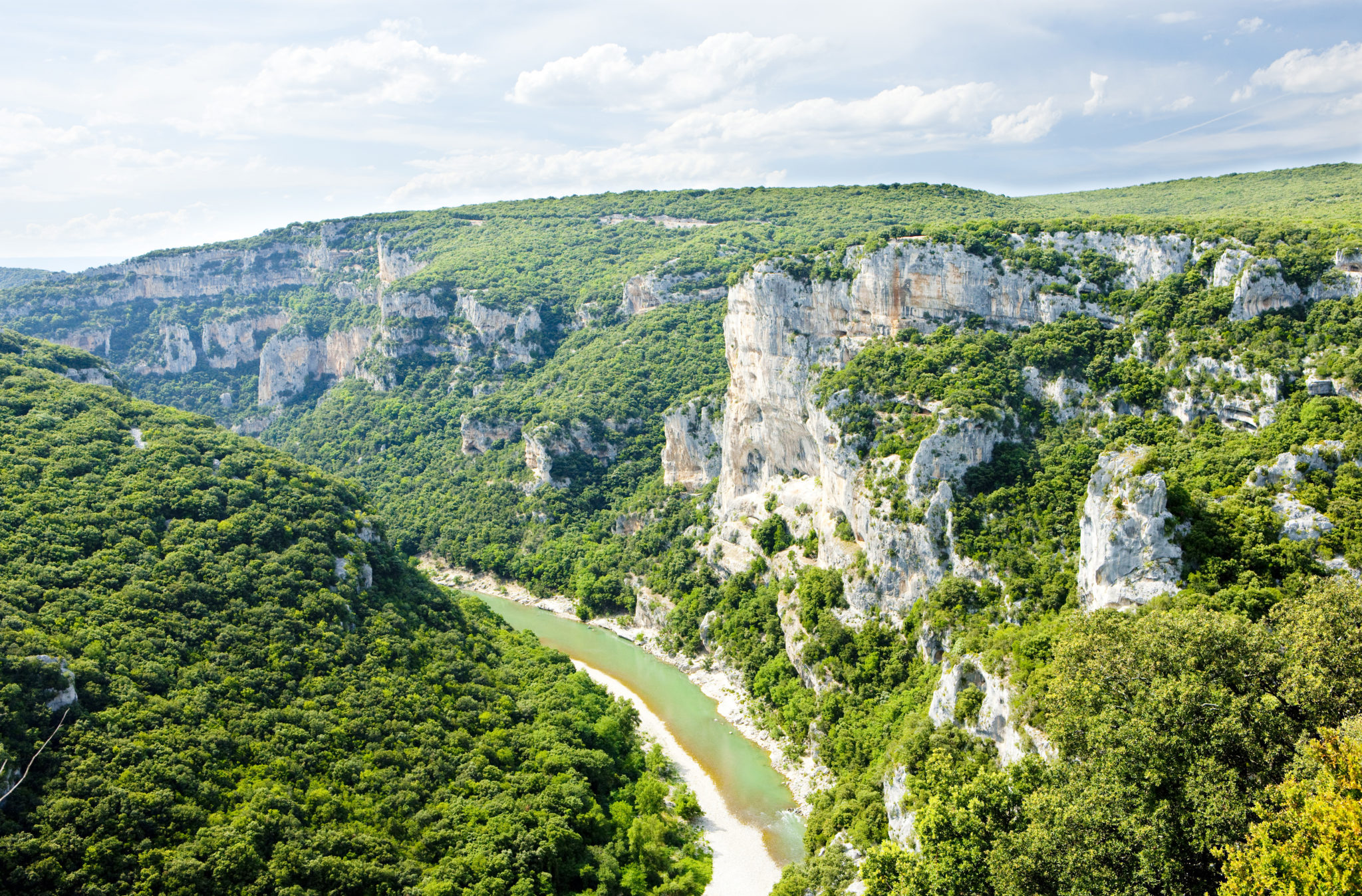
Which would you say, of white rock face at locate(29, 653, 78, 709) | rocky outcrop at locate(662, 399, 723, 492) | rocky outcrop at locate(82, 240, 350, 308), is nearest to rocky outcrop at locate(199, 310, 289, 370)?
rocky outcrop at locate(82, 240, 350, 308)

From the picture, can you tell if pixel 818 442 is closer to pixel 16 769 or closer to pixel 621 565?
pixel 621 565

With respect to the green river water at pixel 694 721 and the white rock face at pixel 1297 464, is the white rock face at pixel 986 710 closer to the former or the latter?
the green river water at pixel 694 721

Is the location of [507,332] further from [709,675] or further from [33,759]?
[33,759]

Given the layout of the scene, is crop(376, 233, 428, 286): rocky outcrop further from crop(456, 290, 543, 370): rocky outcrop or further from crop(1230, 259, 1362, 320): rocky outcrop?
crop(1230, 259, 1362, 320): rocky outcrop

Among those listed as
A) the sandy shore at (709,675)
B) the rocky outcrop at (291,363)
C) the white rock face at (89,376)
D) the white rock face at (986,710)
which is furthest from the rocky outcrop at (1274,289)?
the rocky outcrop at (291,363)

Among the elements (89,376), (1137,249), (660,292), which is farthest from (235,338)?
(1137,249)

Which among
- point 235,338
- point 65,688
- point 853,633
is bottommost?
point 853,633
